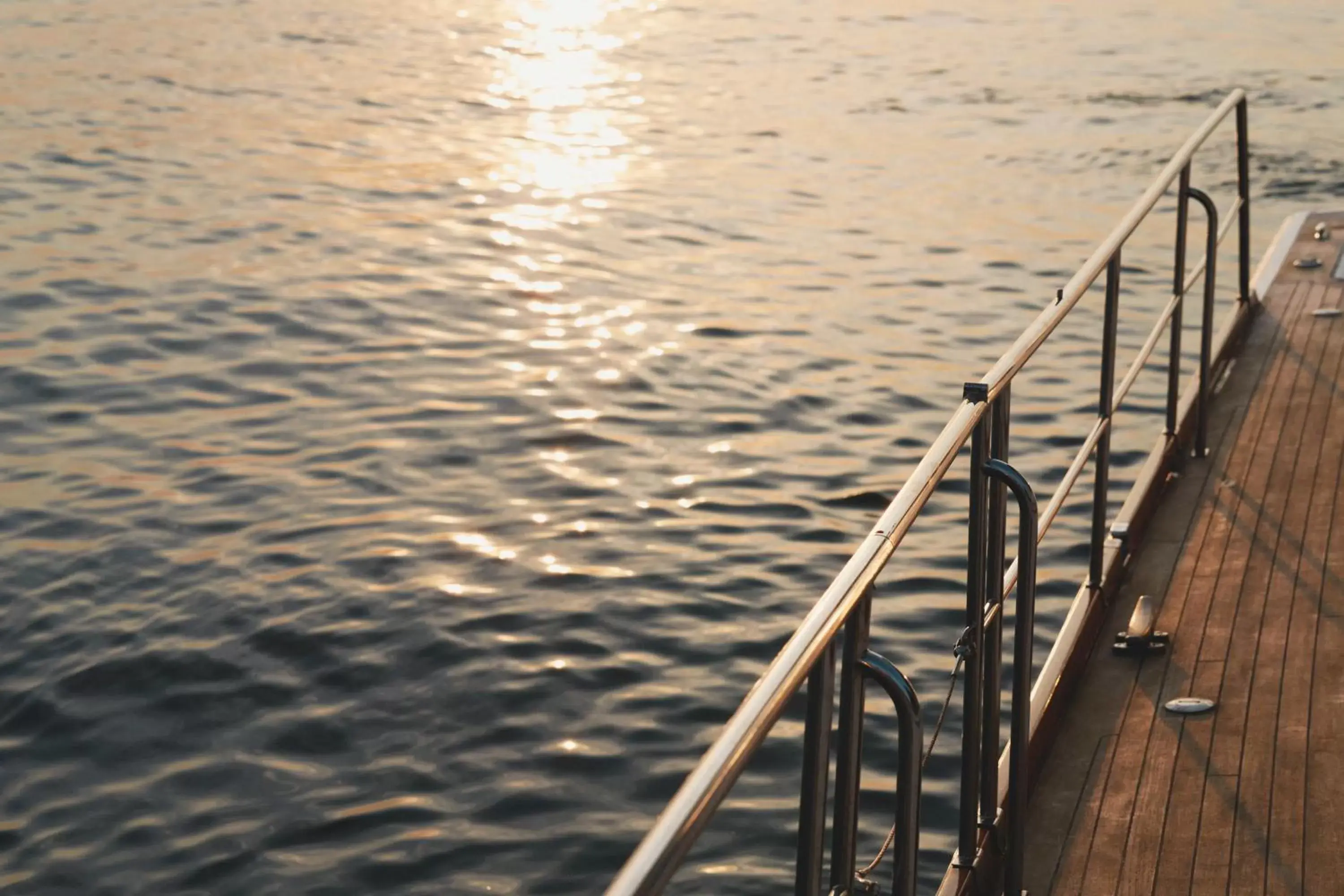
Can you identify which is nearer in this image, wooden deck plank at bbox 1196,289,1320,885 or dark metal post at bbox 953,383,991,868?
dark metal post at bbox 953,383,991,868

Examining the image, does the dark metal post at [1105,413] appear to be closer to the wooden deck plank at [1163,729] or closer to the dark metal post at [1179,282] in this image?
the wooden deck plank at [1163,729]

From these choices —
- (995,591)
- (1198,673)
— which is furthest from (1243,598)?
(995,591)

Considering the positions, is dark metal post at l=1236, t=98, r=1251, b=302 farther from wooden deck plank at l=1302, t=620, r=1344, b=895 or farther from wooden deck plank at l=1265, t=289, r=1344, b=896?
wooden deck plank at l=1302, t=620, r=1344, b=895

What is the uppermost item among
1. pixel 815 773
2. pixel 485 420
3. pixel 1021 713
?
pixel 815 773

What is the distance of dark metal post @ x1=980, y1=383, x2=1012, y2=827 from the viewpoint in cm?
286

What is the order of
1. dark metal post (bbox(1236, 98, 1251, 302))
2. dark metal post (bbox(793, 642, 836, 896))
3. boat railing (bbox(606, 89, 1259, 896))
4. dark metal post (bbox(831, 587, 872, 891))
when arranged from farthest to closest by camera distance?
dark metal post (bbox(1236, 98, 1251, 302))
dark metal post (bbox(831, 587, 872, 891))
dark metal post (bbox(793, 642, 836, 896))
boat railing (bbox(606, 89, 1259, 896))

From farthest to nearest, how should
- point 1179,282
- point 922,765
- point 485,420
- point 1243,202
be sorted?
1. point 485,420
2. point 1243,202
3. point 1179,282
4. point 922,765

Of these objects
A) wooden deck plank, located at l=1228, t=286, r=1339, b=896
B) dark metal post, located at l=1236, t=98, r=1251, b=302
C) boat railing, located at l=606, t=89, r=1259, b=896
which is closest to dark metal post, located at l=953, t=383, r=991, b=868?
boat railing, located at l=606, t=89, r=1259, b=896

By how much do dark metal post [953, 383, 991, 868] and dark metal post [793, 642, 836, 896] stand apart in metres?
0.78

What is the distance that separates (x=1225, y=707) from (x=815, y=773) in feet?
6.67

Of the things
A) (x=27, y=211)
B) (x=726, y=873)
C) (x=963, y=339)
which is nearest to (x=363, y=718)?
(x=726, y=873)

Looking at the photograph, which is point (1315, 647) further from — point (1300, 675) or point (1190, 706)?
point (1190, 706)

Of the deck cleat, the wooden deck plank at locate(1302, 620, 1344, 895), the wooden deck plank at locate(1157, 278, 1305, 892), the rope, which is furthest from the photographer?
the deck cleat

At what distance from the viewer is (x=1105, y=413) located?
4.06m
